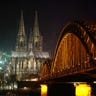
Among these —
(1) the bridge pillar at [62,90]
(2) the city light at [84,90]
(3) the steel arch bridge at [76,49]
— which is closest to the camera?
(3) the steel arch bridge at [76,49]

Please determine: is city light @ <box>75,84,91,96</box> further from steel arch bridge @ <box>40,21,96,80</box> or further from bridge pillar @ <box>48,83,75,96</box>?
bridge pillar @ <box>48,83,75,96</box>

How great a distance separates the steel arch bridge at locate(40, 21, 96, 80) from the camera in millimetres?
42606

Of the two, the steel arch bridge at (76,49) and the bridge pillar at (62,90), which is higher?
the steel arch bridge at (76,49)

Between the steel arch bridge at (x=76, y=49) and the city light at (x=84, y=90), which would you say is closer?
the steel arch bridge at (x=76, y=49)

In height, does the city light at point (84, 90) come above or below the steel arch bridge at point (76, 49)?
below

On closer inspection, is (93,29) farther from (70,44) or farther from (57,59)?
(57,59)

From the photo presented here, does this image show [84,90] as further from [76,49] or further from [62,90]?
[62,90]

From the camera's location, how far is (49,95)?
8094 cm

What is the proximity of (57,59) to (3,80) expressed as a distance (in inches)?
4926

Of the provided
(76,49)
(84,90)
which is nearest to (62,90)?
(84,90)

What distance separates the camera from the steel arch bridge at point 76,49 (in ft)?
140

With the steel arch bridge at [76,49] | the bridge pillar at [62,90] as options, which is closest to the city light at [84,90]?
the steel arch bridge at [76,49]

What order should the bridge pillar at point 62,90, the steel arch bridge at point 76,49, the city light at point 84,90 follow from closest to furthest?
1. the steel arch bridge at point 76,49
2. the city light at point 84,90
3. the bridge pillar at point 62,90

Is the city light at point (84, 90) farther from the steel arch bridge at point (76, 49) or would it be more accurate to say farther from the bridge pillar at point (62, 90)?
the bridge pillar at point (62, 90)
